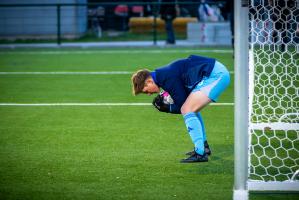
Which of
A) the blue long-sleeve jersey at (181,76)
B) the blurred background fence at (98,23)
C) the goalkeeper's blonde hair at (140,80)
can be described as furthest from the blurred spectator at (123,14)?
the goalkeeper's blonde hair at (140,80)

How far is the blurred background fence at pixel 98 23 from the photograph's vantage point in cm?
2461

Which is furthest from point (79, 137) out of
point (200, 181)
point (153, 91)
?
point (200, 181)

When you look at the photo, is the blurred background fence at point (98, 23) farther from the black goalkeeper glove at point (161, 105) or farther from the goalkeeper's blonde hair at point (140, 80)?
the goalkeeper's blonde hair at point (140, 80)

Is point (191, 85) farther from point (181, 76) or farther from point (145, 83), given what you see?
point (145, 83)

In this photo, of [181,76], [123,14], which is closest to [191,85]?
[181,76]

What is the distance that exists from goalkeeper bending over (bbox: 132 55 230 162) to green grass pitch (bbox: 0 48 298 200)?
37cm

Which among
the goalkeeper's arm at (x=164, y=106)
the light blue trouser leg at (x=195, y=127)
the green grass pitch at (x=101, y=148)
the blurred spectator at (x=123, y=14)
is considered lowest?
the green grass pitch at (x=101, y=148)

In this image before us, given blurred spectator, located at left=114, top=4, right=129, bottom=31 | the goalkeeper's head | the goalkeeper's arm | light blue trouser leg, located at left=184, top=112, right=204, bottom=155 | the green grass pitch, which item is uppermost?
blurred spectator, located at left=114, top=4, right=129, bottom=31

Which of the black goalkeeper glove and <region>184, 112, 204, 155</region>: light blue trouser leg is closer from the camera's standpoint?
<region>184, 112, 204, 155</region>: light blue trouser leg

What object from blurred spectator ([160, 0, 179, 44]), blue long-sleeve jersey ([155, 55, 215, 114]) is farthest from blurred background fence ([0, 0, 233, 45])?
blue long-sleeve jersey ([155, 55, 215, 114])

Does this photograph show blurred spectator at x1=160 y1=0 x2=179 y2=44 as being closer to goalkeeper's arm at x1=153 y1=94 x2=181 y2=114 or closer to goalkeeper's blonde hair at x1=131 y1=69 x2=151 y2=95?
goalkeeper's arm at x1=153 y1=94 x2=181 y2=114

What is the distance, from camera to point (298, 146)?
8328mm

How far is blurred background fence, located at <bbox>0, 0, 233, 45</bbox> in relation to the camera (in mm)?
24609

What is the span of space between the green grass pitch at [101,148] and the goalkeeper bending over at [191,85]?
0.37 metres
